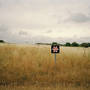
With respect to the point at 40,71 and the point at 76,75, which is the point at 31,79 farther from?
the point at 76,75

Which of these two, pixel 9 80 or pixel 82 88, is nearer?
pixel 82 88

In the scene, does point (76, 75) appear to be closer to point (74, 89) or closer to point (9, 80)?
point (74, 89)

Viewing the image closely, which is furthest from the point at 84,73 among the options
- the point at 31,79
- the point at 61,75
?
the point at 31,79

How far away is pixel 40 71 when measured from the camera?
5531 mm

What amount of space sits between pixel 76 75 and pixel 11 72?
289 centimetres

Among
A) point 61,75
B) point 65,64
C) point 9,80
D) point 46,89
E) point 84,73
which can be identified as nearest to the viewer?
point 46,89

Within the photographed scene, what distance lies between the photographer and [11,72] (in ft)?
17.2

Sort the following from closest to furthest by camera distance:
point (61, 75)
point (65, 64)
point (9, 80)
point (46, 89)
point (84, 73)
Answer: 1. point (46, 89)
2. point (9, 80)
3. point (61, 75)
4. point (84, 73)
5. point (65, 64)

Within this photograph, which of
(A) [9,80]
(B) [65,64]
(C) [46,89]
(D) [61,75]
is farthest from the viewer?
(B) [65,64]

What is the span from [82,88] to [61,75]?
1427 millimetres

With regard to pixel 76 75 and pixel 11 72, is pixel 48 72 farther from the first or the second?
pixel 11 72

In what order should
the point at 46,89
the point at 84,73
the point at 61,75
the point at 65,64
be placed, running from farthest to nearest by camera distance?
the point at 65,64
the point at 84,73
the point at 61,75
the point at 46,89

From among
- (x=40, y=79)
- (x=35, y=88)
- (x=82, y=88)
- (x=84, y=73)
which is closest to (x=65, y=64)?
(x=84, y=73)

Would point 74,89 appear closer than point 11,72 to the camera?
Yes
